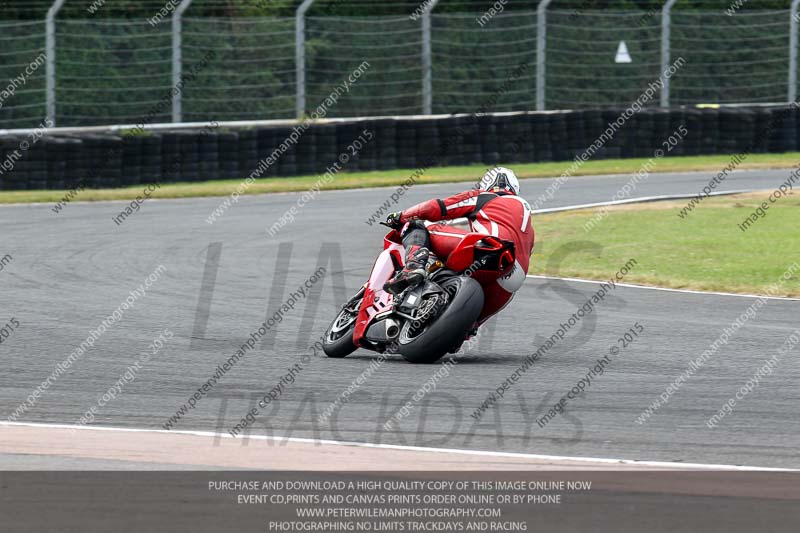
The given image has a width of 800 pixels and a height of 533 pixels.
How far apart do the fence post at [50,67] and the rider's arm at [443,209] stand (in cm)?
1590

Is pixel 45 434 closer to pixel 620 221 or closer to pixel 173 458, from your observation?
pixel 173 458

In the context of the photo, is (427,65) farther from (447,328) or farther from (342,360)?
(447,328)

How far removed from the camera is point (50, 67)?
78.7 ft

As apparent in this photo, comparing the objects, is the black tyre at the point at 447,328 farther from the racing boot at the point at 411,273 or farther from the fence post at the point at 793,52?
the fence post at the point at 793,52

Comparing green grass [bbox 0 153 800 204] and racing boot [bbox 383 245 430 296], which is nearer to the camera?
racing boot [bbox 383 245 430 296]

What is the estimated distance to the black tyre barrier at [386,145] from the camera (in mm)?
21719

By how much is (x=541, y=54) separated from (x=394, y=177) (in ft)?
18.9

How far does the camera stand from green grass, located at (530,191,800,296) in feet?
46.0

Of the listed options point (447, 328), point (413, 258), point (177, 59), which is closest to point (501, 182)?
point (413, 258)

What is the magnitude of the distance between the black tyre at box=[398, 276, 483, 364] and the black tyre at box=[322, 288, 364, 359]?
49 cm

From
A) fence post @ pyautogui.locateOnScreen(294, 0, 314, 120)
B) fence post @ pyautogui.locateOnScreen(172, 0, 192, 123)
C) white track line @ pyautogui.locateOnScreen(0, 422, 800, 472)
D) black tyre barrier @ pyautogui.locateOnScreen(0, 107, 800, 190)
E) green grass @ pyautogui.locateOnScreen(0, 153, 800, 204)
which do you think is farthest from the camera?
fence post @ pyautogui.locateOnScreen(294, 0, 314, 120)

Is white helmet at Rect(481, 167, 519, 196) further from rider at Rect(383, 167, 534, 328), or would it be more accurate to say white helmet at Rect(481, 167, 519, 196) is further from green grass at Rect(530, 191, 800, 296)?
green grass at Rect(530, 191, 800, 296)

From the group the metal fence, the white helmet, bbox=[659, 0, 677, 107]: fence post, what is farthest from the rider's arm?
bbox=[659, 0, 677, 107]: fence post

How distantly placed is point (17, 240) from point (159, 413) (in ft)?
30.3
